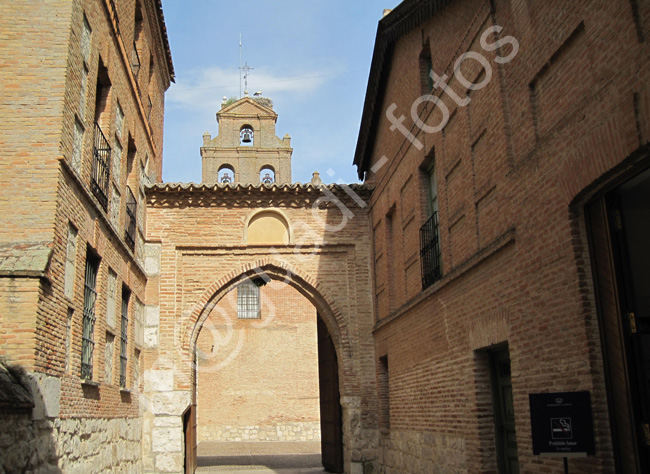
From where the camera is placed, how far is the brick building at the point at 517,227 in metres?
4.92

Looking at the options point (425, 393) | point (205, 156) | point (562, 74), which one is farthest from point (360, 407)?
point (205, 156)

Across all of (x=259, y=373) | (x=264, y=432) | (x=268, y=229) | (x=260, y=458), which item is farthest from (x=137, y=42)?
(x=264, y=432)

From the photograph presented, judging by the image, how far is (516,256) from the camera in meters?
6.37

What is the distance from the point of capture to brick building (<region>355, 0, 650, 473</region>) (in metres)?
4.92

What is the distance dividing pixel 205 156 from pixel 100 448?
75.3 feet

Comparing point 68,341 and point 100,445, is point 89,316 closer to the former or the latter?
point 68,341

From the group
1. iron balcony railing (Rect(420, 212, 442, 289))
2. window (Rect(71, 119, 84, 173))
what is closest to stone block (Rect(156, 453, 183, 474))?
iron balcony railing (Rect(420, 212, 442, 289))

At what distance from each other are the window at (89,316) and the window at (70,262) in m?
0.89

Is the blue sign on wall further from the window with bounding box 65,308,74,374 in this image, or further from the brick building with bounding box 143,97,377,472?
the brick building with bounding box 143,97,377,472

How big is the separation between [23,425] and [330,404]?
29.9 feet

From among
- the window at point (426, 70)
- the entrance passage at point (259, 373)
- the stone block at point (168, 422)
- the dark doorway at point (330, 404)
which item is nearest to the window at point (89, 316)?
the stone block at point (168, 422)

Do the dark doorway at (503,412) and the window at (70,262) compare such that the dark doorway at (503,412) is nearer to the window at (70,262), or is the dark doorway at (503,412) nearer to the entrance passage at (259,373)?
the window at (70,262)

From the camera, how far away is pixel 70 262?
7730 millimetres

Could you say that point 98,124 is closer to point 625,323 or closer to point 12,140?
point 12,140
